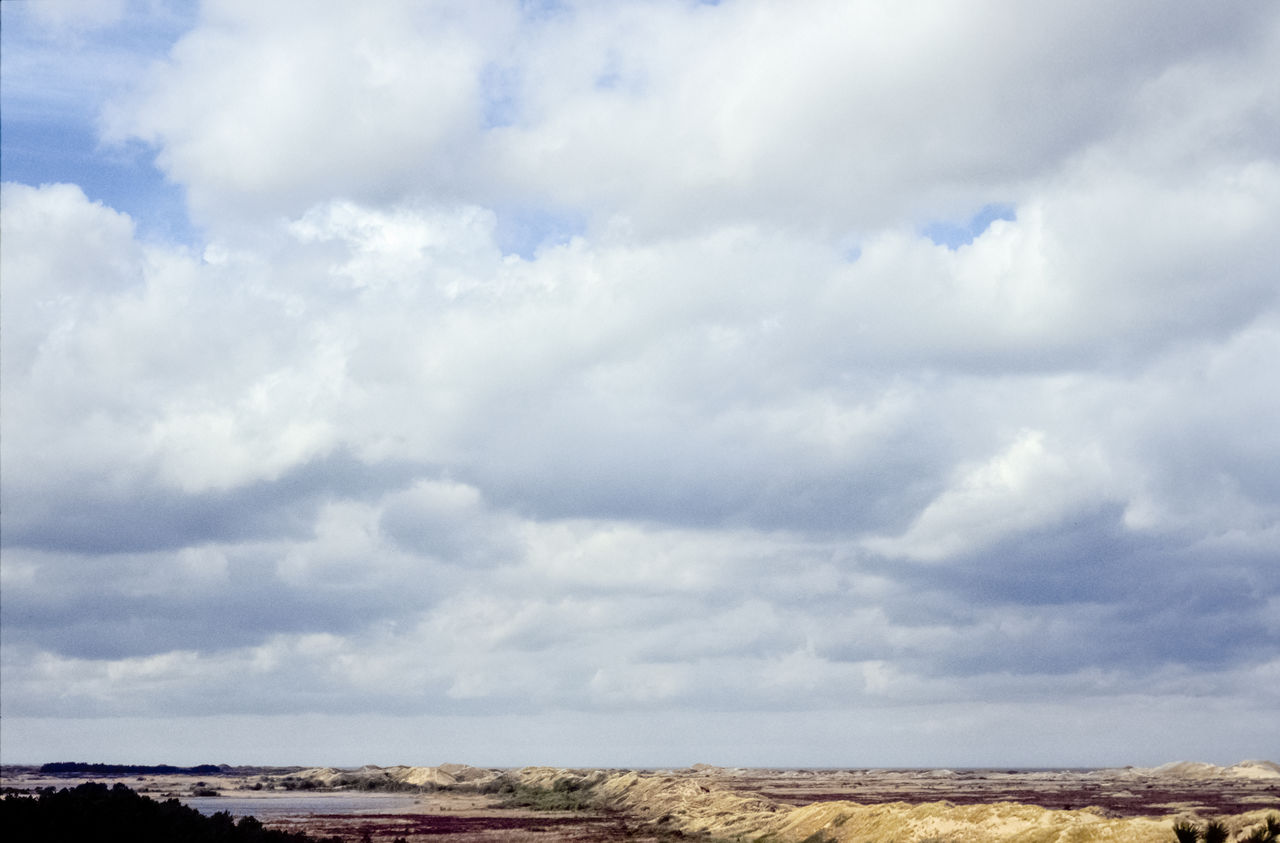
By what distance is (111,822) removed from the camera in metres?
43.9

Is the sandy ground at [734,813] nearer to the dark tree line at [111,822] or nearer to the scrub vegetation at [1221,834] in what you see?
the scrub vegetation at [1221,834]

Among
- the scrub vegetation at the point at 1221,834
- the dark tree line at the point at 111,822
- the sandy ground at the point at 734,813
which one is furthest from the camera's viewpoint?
the sandy ground at the point at 734,813

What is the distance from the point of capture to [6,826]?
38.9m

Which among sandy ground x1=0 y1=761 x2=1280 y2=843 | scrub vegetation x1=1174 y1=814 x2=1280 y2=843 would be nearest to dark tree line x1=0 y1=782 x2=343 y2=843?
sandy ground x1=0 y1=761 x2=1280 y2=843

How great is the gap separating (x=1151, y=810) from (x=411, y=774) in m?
115

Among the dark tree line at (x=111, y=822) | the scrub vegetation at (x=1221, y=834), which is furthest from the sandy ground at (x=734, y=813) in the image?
the dark tree line at (x=111, y=822)

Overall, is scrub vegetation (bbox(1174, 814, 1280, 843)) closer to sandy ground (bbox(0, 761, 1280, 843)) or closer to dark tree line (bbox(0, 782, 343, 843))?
sandy ground (bbox(0, 761, 1280, 843))

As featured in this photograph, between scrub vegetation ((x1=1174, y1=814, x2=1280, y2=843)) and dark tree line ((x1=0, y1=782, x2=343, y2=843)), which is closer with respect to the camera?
scrub vegetation ((x1=1174, y1=814, x2=1280, y2=843))

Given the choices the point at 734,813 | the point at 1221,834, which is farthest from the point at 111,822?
the point at 734,813

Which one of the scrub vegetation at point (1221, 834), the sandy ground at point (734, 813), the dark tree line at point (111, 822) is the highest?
the dark tree line at point (111, 822)

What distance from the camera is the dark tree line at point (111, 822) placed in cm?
4009

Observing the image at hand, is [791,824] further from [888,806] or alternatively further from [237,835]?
[237,835]

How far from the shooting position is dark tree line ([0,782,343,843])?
1578 inches

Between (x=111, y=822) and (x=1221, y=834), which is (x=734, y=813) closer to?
(x=1221, y=834)
